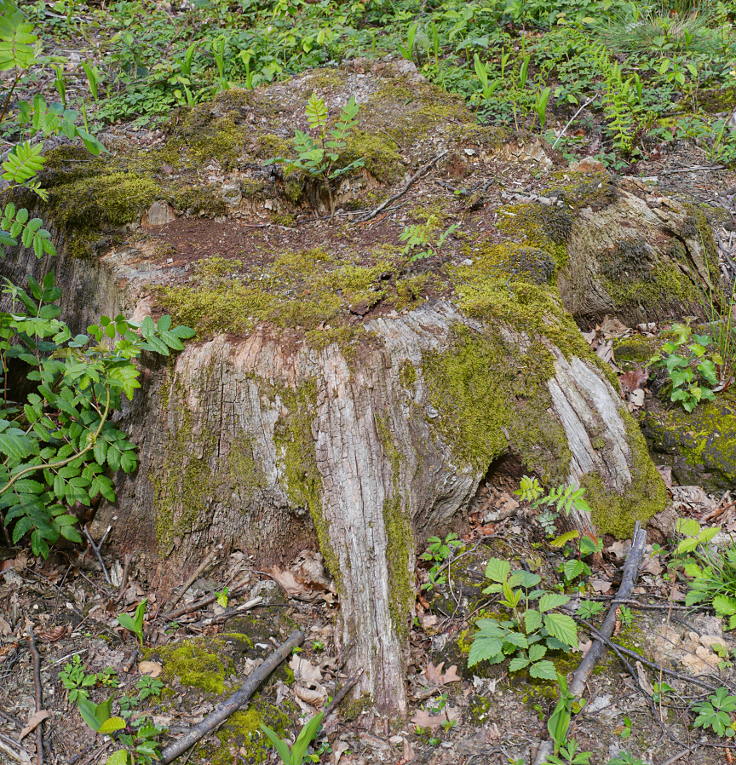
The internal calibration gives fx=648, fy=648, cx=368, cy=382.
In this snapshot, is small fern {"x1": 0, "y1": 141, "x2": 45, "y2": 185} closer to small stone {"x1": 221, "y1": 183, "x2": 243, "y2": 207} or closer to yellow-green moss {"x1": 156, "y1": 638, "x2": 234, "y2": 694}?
small stone {"x1": 221, "y1": 183, "x2": 243, "y2": 207}

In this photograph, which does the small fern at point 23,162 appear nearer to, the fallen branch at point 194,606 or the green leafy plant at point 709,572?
the fallen branch at point 194,606

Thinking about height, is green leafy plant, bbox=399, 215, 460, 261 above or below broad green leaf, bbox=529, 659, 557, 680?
above

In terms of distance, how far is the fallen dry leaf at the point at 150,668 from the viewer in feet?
8.27

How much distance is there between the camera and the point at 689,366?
3.46 meters

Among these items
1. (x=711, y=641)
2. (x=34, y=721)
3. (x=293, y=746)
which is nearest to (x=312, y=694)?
(x=293, y=746)

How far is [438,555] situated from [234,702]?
0.99 m

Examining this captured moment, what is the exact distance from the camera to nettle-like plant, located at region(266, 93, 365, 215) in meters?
3.87

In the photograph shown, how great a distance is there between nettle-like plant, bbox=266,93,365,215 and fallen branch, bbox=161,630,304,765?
103 inches

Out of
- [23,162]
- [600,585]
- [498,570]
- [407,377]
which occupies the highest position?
[23,162]

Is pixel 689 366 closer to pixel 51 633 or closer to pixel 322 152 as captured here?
pixel 322 152

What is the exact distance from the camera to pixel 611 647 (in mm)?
2449

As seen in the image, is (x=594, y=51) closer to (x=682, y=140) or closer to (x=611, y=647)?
(x=682, y=140)

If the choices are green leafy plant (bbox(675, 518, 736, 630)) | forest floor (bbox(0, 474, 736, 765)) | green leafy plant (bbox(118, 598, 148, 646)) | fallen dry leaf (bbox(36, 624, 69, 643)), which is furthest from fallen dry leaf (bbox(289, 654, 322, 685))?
green leafy plant (bbox(675, 518, 736, 630))

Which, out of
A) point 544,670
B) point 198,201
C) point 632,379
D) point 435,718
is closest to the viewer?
point 544,670
